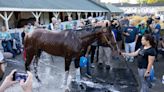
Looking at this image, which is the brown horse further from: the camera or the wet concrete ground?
the camera

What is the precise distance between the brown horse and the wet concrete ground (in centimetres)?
51

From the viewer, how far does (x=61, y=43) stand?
845 centimetres

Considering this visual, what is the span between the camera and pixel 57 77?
9516 mm

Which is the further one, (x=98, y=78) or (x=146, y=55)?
(x=98, y=78)

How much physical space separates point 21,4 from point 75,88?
12.9 meters

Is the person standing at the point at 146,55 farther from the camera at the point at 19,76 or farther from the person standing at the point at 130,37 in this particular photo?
the person standing at the point at 130,37

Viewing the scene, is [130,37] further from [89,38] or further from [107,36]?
[89,38]

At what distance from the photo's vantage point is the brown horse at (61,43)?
8219mm

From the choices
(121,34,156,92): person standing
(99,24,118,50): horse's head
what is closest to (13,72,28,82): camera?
(121,34,156,92): person standing

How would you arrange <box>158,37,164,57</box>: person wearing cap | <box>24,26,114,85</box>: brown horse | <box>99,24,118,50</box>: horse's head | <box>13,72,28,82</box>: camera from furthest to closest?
<box>158,37,164,57</box>: person wearing cap, <box>99,24,118,50</box>: horse's head, <box>24,26,114,85</box>: brown horse, <box>13,72,28,82</box>: camera

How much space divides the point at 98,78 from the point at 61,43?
5.91ft

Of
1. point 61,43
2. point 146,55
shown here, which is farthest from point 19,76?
point 61,43

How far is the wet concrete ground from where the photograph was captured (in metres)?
8.09

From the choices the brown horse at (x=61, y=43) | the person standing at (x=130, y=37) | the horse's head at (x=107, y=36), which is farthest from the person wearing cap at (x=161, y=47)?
the brown horse at (x=61, y=43)
